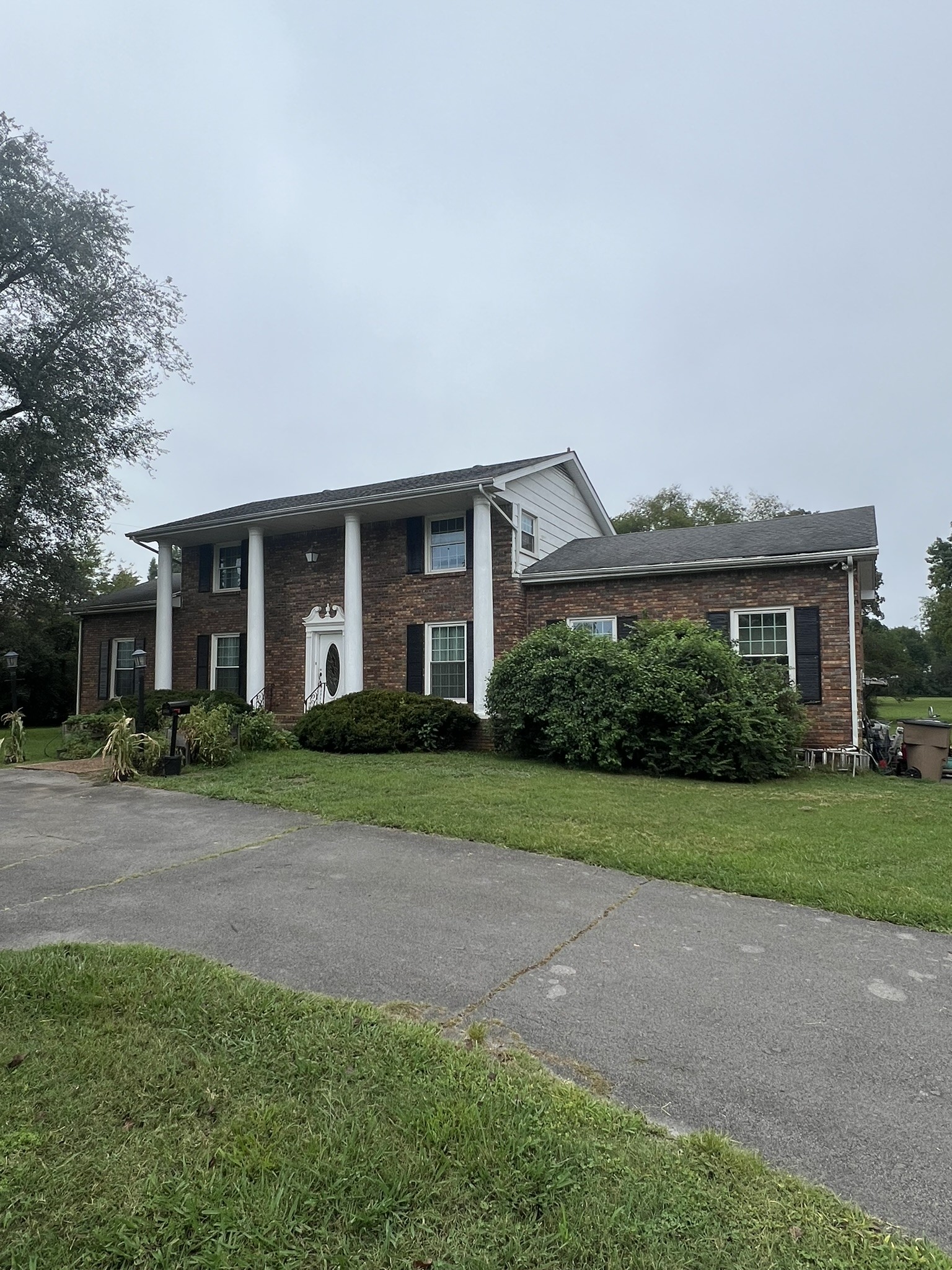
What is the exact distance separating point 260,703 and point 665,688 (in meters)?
10.4

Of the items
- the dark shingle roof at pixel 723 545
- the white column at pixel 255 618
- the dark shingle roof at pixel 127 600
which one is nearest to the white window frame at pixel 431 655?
the dark shingle roof at pixel 723 545

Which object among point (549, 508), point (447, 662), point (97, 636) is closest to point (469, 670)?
point (447, 662)

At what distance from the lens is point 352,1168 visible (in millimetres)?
2039

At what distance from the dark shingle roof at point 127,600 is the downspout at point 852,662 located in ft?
53.6

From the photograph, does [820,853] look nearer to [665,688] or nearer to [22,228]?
[665,688]

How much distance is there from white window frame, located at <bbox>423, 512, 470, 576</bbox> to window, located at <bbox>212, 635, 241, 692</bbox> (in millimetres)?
5738

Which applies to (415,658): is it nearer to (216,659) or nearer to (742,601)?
(216,659)

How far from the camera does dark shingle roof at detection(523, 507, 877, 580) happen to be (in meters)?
12.7

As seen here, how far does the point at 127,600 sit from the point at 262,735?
1051cm

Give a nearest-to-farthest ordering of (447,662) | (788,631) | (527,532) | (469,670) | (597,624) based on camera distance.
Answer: (788,631), (597,624), (469,670), (447,662), (527,532)

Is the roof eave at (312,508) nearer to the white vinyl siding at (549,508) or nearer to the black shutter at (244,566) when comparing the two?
the black shutter at (244,566)

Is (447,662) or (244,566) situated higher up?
(244,566)

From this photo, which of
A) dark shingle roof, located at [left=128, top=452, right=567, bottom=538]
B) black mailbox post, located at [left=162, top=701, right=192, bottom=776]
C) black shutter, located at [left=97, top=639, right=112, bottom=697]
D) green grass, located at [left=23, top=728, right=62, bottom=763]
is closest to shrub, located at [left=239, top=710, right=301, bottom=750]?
black mailbox post, located at [left=162, top=701, right=192, bottom=776]

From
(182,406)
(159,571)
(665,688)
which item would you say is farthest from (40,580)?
(665,688)
